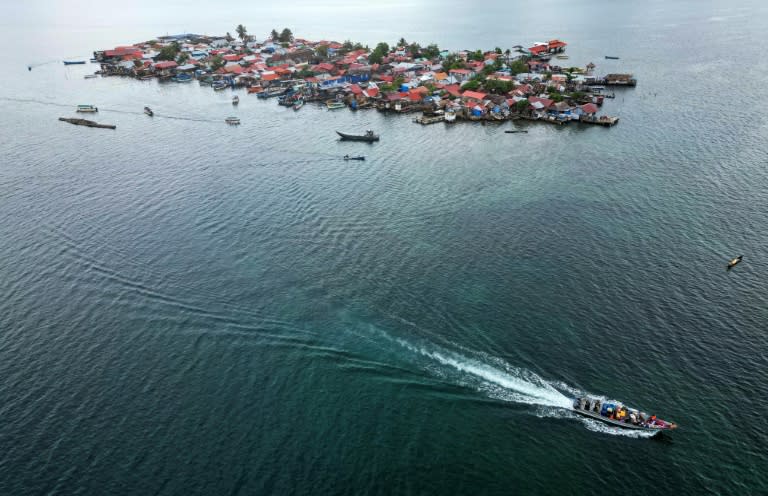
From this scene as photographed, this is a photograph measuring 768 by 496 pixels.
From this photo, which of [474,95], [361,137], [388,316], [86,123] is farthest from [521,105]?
[86,123]

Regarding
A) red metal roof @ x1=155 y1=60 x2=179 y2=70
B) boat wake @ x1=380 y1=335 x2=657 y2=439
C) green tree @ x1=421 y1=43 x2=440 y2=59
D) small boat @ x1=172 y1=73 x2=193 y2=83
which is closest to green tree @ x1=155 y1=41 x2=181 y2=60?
red metal roof @ x1=155 y1=60 x2=179 y2=70

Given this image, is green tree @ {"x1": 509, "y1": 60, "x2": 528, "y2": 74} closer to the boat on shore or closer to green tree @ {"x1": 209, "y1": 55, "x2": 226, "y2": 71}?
green tree @ {"x1": 209, "y1": 55, "x2": 226, "y2": 71}

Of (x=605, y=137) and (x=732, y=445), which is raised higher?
(x=605, y=137)

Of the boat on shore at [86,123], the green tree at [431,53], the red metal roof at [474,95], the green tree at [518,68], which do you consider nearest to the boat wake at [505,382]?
the red metal roof at [474,95]

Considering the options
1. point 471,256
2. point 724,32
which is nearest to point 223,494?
point 471,256

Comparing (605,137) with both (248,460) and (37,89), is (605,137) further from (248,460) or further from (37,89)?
(37,89)

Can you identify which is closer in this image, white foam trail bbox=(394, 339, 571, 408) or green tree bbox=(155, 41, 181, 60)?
white foam trail bbox=(394, 339, 571, 408)
